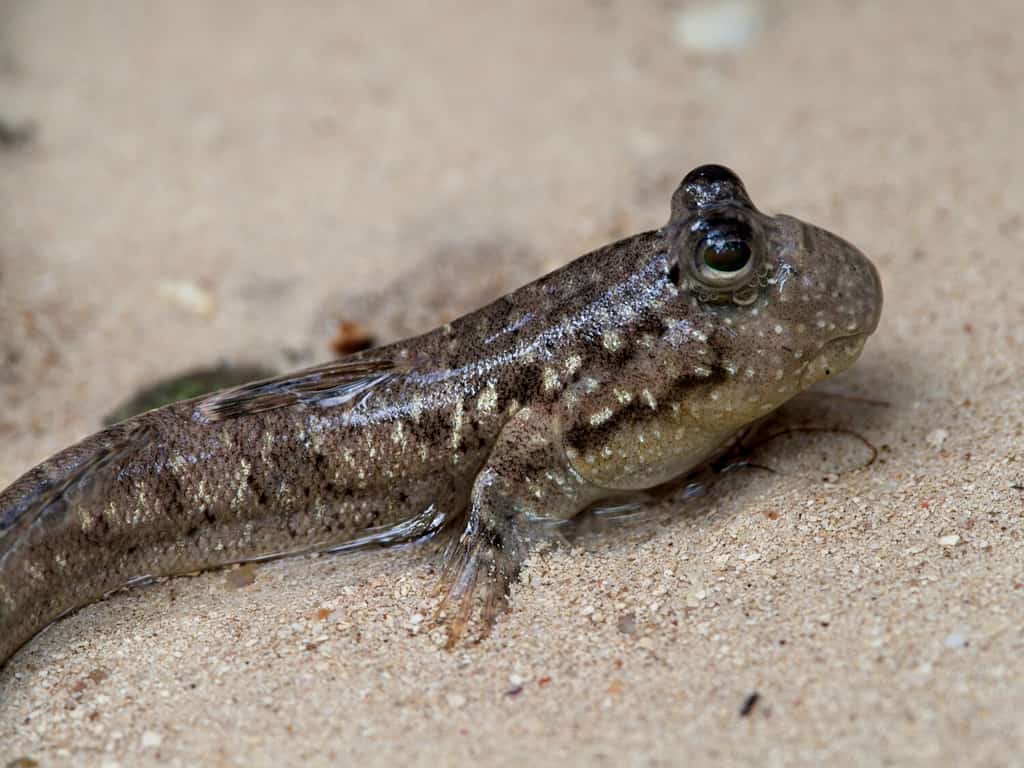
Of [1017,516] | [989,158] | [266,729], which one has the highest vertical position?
[989,158]

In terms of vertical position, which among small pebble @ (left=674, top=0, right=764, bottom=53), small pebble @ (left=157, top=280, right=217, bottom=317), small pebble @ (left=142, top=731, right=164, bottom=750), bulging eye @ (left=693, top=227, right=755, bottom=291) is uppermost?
small pebble @ (left=674, top=0, right=764, bottom=53)

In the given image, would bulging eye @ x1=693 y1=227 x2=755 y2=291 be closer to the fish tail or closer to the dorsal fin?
the dorsal fin

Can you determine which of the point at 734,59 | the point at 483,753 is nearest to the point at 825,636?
the point at 483,753

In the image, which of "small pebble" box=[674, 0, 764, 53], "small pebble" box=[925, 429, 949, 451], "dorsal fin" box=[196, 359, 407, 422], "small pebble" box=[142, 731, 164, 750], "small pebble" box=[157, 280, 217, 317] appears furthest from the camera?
"small pebble" box=[674, 0, 764, 53]

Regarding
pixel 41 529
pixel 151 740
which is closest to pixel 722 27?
pixel 41 529

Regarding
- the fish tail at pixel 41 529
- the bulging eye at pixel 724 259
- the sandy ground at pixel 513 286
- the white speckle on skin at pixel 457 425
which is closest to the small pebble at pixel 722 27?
the sandy ground at pixel 513 286

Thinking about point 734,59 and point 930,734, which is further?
point 734,59

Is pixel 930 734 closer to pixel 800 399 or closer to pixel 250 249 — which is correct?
pixel 800 399

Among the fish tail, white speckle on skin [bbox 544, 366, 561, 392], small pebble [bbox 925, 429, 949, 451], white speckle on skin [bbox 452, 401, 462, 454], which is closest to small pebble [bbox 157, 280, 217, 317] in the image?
the fish tail
